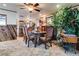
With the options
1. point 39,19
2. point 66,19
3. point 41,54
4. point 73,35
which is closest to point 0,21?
point 39,19

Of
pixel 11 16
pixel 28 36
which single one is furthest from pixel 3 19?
pixel 28 36

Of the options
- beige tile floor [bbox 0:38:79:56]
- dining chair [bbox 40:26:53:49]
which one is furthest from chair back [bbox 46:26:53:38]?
beige tile floor [bbox 0:38:79:56]

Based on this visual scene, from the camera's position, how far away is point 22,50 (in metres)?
2.82

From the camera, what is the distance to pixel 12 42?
2.82 metres

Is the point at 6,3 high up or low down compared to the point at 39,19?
up

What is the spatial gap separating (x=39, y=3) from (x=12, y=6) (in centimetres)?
59

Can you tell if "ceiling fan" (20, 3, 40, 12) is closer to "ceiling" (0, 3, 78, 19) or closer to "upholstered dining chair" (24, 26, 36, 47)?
"ceiling" (0, 3, 78, 19)

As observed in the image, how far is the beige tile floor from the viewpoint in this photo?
279 cm

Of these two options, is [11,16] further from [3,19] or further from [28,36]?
[28,36]

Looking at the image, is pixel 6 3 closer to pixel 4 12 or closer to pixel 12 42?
pixel 4 12

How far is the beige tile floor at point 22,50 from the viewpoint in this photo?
9.14 ft

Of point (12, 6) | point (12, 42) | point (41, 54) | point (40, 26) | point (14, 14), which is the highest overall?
point (12, 6)

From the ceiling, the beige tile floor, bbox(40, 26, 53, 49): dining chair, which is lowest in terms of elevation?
the beige tile floor

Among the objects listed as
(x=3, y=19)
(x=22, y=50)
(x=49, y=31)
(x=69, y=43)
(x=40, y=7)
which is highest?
(x=40, y=7)
